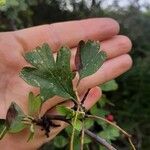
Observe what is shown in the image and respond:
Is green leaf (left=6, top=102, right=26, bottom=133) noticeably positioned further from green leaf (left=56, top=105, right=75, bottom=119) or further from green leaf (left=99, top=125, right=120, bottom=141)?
green leaf (left=99, top=125, right=120, bottom=141)

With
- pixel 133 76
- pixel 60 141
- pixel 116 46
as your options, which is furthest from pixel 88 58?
pixel 133 76

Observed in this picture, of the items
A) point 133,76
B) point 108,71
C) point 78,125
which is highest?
point 78,125

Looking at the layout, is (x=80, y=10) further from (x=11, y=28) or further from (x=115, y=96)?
(x=115, y=96)

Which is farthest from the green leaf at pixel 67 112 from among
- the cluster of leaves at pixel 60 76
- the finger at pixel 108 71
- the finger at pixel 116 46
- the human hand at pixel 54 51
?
the finger at pixel 116 46

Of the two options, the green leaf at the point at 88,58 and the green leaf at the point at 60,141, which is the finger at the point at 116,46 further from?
the green leaf at the point at 88,58

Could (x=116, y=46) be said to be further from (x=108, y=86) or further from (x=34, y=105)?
(x=34, y=105)

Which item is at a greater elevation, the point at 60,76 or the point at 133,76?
the point at 60,76

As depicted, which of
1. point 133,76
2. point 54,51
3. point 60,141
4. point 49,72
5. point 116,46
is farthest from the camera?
point 133,76
